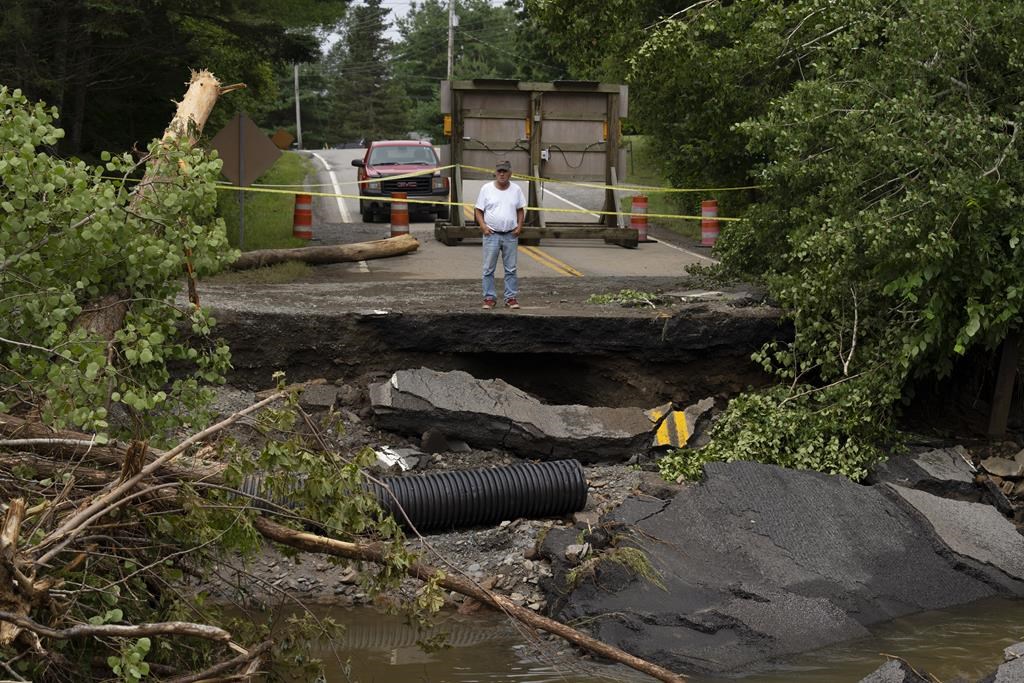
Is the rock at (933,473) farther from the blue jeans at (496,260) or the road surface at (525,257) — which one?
the road surface at (525,257)

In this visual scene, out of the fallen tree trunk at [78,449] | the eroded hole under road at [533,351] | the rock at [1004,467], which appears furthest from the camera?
the eroded hole under road at [533,351]

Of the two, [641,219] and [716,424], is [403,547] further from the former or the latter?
[641,219]

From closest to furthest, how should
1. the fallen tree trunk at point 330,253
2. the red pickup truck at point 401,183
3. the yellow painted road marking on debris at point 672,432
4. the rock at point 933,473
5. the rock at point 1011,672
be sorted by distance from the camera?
1. the rock at point 1011,672
2. the rock at point 933,473
3. the yellow painted road marking on debris at point 672,432
4. the fallen tree trunk at point 330,253
5. the red pickup truck at point 401,183

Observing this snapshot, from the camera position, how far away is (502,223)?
43.8 feet

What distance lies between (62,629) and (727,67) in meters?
12.2

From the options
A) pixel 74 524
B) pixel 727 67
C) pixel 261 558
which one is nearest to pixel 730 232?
pixel 727 67

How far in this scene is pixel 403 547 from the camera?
20.6 ft

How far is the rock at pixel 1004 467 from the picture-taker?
11242mm

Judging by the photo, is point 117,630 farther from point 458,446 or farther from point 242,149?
point 242,149

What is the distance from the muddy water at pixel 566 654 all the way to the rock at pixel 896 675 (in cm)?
92

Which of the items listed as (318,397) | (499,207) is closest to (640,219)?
(499,207)

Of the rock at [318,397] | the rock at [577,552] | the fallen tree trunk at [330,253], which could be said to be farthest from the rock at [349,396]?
the fallen tree trunk at [330,253]

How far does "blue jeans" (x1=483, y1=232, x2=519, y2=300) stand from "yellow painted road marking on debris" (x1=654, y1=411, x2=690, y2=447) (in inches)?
92.9

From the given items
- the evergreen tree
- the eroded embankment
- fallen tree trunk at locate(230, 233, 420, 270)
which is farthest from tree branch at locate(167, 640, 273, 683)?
the evergreen tree
